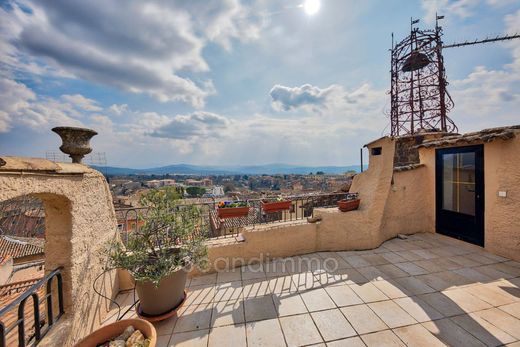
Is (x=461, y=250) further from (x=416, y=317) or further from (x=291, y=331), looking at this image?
(x=291, y=331)

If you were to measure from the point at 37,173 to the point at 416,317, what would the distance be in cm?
481

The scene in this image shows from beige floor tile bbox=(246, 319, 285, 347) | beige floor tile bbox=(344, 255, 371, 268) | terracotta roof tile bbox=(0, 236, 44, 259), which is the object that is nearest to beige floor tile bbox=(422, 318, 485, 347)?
beige floor tile bbox=(344, 255, 371, 268)

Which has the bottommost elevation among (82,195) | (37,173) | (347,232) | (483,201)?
(347,232)

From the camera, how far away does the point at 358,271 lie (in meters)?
4.02

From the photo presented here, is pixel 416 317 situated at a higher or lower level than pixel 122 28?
lower

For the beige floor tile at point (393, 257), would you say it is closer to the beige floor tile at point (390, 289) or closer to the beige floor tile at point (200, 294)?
the beige floor tile at point (390, 289)

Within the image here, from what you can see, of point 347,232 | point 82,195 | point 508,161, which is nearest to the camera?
point 82,195

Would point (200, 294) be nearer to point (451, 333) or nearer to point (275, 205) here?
point (275, 205)

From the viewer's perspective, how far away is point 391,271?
3.95 metres

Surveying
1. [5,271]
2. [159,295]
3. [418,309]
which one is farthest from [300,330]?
[5,271]

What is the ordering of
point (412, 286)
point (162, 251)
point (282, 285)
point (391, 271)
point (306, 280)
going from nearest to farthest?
point (162, 251) → point (412, 286) → point (282, 285) → point (306, 280) → point (391, 271)

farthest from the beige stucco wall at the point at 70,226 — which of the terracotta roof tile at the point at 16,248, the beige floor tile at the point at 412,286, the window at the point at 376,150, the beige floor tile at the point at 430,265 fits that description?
the terracotta roof tile at the point at 16,248

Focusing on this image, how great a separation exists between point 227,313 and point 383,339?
82.1 inches

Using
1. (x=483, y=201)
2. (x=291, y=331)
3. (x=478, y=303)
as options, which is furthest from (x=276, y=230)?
(x=483, y=201)
